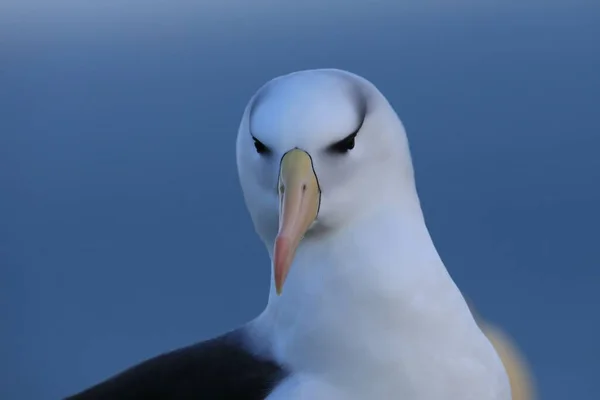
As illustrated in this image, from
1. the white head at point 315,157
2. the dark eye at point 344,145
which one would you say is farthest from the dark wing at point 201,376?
the dark eye at point 344,145

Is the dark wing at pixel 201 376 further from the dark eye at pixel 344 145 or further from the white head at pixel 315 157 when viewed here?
the dark eye at pixel 344 145

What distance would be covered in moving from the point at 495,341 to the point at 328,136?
0.41 metres

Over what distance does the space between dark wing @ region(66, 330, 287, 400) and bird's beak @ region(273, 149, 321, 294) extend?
0.45 ft

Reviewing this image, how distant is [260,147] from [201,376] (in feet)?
0.83

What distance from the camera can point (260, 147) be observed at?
3.14 feet

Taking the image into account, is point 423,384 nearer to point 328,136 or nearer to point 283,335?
point 283,335

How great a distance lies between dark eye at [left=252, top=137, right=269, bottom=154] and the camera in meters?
0.95

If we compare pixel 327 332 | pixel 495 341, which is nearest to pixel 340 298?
pixel 327 332

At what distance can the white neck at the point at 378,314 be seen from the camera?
3.18 ft

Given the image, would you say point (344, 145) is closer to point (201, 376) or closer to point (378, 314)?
point (378, 314)

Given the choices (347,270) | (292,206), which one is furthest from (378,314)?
(292,206)

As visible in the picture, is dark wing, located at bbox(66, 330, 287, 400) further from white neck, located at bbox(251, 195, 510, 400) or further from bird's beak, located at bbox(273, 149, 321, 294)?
bird's beak, located at bbox(273, 149, 321, 294)

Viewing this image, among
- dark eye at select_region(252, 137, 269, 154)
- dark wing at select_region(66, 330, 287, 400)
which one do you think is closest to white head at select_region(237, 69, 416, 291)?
dark eye at select_region(252, 137, 269, 154)

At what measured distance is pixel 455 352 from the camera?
3.26 ft
